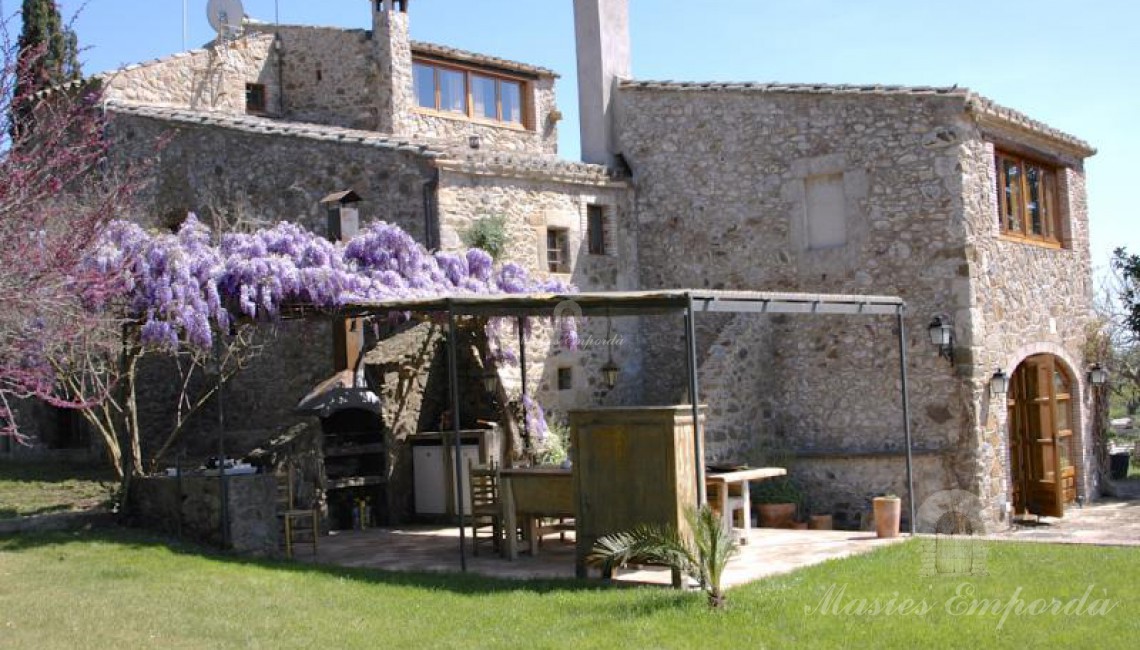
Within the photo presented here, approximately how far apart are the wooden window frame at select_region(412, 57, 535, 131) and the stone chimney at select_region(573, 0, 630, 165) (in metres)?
4.05

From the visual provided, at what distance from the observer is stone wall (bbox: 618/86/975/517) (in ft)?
43.8

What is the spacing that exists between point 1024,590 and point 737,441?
6.31 m

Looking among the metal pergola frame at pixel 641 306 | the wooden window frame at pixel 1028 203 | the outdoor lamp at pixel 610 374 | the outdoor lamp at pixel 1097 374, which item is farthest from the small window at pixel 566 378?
the outdoor lamp at pixel 1097 374

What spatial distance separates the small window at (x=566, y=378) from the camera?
14844mm

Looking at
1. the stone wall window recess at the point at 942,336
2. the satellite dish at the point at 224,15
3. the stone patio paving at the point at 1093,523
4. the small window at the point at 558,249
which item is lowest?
the stone patio paving at the point at 1093,523

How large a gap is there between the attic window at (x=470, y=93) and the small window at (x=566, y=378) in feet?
21.0

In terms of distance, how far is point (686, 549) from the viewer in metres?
7.81

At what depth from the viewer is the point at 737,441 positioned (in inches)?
548

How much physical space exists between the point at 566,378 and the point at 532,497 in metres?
5.42

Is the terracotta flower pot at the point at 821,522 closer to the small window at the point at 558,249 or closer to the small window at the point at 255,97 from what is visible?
the small window at the point at 558,249

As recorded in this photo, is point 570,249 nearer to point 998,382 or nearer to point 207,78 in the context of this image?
point 998,382

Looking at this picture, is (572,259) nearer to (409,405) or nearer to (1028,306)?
(409,405)

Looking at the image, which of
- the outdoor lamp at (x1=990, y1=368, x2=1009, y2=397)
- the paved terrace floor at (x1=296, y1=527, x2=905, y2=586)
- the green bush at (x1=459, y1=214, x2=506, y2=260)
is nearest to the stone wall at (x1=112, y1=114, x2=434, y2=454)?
the green bush at (x1=459, y1=214, x2=506, y2=260)

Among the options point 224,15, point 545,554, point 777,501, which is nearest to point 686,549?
point 545,554
